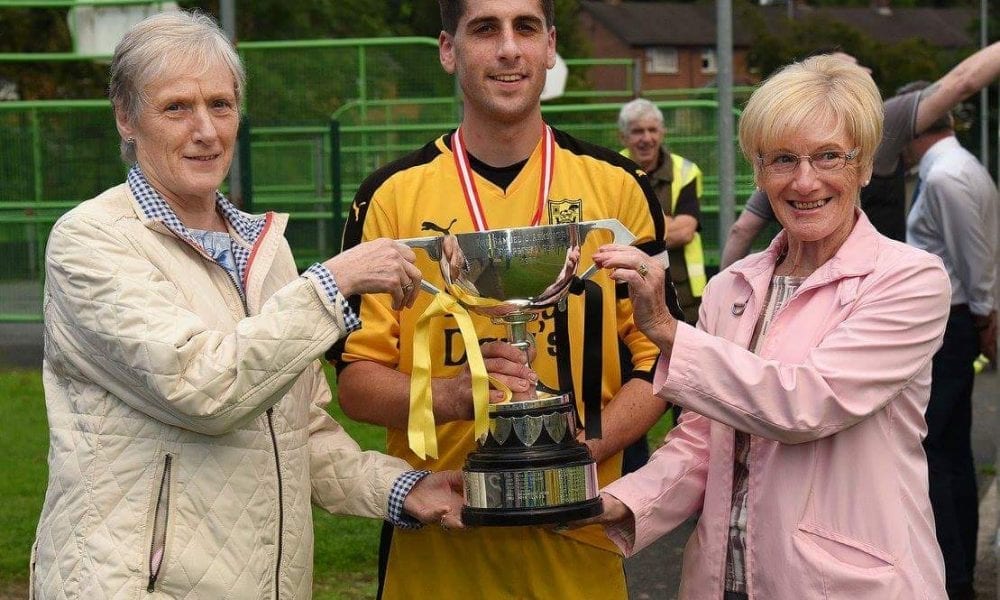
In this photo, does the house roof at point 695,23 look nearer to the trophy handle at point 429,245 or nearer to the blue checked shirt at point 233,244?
the blue checked shirt at point 233,244

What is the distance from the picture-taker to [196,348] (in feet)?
9.67

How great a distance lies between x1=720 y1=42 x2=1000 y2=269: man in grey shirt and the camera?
6.12m

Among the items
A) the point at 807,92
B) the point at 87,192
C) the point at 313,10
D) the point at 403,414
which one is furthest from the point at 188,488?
the point at 313,10

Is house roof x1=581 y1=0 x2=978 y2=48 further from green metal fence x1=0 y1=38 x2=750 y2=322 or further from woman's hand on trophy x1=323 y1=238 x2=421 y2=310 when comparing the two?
woman's hand on trophy x1=323 y1=238 x2=421 y2=310

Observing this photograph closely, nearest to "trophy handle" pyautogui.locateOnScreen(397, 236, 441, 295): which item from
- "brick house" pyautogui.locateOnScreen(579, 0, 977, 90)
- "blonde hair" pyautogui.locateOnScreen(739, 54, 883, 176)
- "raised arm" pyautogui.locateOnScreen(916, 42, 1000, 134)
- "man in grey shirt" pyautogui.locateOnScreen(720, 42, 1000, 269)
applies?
Answer: "blonde hair" pyautogui.locateOnScreen(739, 54, 883, 176)

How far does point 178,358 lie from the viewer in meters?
2.91

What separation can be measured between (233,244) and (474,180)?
2.13 feet

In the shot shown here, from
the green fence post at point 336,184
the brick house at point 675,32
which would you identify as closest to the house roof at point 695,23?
the brick house at point 675,32

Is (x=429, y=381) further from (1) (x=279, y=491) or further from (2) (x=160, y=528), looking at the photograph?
(2) (x=160, y=528)

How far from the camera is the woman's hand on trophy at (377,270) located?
3.07m

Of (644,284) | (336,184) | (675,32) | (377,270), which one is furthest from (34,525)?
(675,32)

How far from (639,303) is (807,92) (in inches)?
24.6

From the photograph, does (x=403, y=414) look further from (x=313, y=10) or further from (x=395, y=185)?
(x=313, y=10)

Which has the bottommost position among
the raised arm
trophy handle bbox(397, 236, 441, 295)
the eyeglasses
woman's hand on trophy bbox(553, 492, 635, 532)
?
woman's hand on trophy bbox(553, 492, 635, 532)
